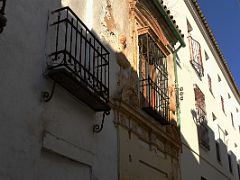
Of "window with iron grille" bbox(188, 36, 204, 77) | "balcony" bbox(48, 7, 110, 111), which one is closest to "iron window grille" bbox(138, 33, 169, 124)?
"balcony" bbox(48, 7, 110, 111)

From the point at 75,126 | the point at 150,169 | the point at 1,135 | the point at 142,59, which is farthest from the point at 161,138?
the point at 1,135

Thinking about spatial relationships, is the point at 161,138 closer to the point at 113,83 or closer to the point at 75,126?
the point at 113,83

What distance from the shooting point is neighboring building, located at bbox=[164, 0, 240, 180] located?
1193cm

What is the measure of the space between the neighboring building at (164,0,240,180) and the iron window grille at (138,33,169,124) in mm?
1252

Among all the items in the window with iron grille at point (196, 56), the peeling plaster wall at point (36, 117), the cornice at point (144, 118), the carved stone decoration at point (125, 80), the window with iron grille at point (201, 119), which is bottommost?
the peeling plaster wall at point (36, 117)

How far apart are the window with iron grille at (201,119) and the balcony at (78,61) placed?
20.8ft

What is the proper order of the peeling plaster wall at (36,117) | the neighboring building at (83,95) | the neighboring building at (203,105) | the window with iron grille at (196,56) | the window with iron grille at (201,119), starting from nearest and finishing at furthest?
1. the peeling plaster wall at (36,117)
2. the neighboring building at (83,95)
3. the neighboring building at (203,105)
4. the window with iron grille at (201,119)
5. the window with iron grille at (196,56)

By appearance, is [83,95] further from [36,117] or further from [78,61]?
[36,117]

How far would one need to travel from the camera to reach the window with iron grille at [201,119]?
13.0 metres

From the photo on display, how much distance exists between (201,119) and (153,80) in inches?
161

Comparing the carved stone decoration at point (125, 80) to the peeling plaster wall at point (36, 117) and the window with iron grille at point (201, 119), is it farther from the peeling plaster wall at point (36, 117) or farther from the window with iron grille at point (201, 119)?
the window with iron grille at point (201, 119)

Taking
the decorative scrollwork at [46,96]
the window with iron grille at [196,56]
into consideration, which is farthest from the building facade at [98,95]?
the window with iron grille at [196,56]

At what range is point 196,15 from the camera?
16250mm

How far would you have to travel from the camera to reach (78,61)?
642 cm
